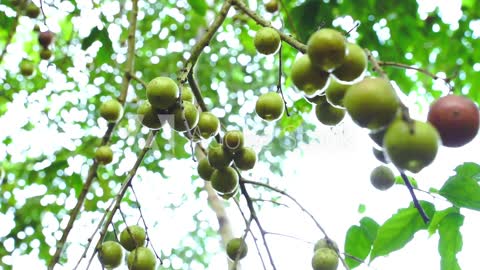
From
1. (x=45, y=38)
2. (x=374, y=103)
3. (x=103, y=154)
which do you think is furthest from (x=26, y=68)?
(x=374, y=103)

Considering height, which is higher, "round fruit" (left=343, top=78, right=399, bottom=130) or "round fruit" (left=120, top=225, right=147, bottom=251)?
"round fruit" (left=120, top=225, right=147, bottom=251)

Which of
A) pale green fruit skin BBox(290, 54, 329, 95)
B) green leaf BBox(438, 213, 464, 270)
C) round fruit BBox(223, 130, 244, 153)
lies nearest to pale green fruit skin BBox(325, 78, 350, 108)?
pale green fruit skin BBox(290, 54, 329, 95)

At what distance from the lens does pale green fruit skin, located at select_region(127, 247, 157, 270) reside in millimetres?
1524

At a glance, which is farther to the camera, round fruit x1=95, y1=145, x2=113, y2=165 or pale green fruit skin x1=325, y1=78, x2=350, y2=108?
round fruit x1=95, y1=145, x2=113, y2=165

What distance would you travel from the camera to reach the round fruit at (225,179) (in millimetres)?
1620

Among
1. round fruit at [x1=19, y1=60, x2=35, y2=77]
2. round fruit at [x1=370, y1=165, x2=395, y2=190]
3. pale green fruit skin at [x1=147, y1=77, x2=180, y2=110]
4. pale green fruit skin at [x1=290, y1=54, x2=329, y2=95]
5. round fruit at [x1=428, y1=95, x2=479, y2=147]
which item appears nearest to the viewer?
round fruit at [x1=428, y1=95, x2=479, y2=147]

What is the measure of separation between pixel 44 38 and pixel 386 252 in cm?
312

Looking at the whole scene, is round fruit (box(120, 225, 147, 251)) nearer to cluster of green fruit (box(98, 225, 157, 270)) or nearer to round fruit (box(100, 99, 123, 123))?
cluster of green fruit (box(98, 225, 157, 270))

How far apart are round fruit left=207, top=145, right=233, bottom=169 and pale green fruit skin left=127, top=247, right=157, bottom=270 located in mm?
333

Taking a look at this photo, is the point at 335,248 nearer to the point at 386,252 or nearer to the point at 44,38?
the point at 386,252

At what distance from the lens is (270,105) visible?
1.53m

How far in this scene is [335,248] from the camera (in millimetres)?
1555

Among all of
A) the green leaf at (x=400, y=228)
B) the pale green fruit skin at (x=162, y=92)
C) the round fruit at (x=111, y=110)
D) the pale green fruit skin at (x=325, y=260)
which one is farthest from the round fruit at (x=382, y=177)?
the round fruit at (x=111, y=110)

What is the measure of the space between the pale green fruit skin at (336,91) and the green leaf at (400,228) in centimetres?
55
